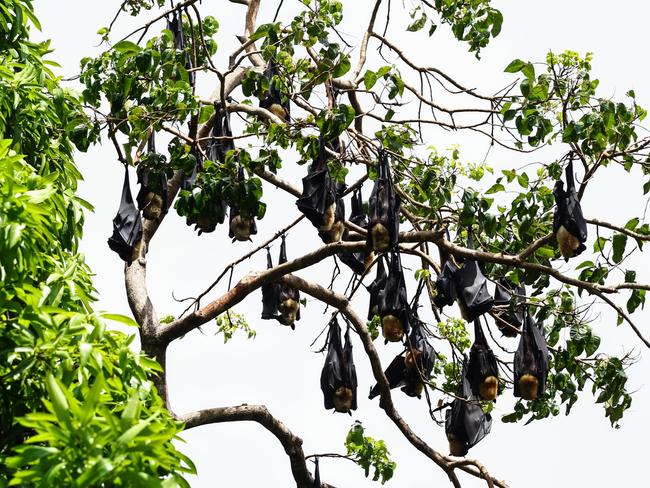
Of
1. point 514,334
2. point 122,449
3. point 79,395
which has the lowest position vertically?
point 122,449

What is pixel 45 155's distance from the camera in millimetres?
4922

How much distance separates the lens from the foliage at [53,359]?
2.97 meters

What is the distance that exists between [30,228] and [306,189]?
4064 mm

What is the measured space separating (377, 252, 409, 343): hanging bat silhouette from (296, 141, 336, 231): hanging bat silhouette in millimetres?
846

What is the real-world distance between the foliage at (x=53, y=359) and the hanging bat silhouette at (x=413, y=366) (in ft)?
14.4

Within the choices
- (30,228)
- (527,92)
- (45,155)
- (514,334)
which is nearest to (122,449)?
(30,228)

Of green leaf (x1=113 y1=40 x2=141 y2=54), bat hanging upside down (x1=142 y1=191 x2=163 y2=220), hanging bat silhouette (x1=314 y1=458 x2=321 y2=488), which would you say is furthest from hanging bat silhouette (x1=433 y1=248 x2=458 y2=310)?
green leaf (x1=113 y1=40 x2=141 y2=54)

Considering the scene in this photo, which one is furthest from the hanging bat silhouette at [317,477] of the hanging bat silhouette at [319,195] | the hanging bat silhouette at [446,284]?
the hanging bat silhouette at [319,195]

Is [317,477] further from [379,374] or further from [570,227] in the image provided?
[570,227]

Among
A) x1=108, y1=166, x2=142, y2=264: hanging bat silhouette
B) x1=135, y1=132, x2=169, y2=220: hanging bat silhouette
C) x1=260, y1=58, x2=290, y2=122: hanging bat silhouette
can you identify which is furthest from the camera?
x1=260, y1=58, x2=290, y2=122: hanging bat silhouette

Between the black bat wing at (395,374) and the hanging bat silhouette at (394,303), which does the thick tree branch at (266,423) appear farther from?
the hanging bat silhouette at (394,303)

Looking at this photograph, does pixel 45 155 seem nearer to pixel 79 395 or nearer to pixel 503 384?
pixel 79 395

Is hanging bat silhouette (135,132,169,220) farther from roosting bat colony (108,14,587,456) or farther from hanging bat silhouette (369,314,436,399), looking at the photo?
hanging bat silhouette (369,314,436,399)

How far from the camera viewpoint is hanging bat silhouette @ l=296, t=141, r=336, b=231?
296 inches
